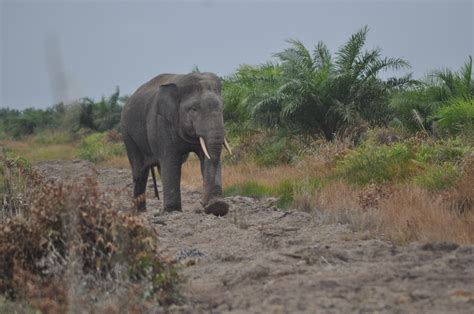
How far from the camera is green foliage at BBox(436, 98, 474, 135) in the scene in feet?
50.0

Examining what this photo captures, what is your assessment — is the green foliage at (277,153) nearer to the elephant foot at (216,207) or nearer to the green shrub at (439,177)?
the elephant foot at (216,207)

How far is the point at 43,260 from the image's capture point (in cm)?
634

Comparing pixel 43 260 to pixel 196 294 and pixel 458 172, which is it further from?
pixel 458 172

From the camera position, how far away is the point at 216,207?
1184cm

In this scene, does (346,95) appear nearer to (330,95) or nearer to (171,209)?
(330,95)

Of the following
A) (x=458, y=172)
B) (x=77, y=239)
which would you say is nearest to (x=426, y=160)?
(x=458, y=172)

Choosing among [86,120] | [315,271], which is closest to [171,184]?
[315,271]

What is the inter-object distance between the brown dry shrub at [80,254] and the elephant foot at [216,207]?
196 inches

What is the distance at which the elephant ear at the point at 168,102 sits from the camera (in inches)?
502

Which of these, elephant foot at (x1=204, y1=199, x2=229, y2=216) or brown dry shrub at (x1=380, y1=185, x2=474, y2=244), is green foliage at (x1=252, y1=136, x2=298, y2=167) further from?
brown dry shrub at (x1=380, y1=185, x2=474, y2=244)

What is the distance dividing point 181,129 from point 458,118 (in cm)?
599

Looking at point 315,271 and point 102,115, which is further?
point 102,115

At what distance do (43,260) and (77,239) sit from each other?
1.00ft

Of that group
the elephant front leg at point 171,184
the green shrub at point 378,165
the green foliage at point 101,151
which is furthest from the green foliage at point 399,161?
the green foliage at point 101,151
